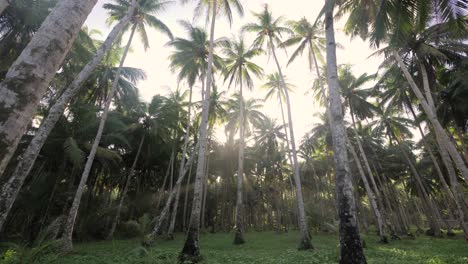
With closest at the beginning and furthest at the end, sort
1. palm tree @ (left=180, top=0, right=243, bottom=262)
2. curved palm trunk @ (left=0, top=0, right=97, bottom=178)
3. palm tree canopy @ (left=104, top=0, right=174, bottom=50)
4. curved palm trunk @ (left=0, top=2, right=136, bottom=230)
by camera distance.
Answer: curved palm trunk @ (left=0, top=0, right=97, bottom=178) → curved palm trunk @ (left=0, top=2, right=136, bottom=230) → palm tree @ (left=180, top=0, right=243, bottom=262) → palm tree canopy @ (left=104, top=0, right=174, bottom=50)

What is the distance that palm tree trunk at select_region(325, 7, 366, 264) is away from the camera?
5.84m

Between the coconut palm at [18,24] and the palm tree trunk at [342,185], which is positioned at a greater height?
the coconut palm at [18,24]

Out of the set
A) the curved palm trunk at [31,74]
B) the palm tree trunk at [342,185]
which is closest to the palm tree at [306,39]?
the palm tree trunk at [342,185]

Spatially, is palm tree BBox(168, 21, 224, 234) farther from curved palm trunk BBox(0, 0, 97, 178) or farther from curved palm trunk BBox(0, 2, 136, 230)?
curved palm trunk BBox(0, 0, 97, 178)

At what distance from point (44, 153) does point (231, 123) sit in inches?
700

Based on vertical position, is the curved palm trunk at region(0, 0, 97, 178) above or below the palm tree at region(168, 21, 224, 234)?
below

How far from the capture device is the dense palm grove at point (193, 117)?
20.8 ft

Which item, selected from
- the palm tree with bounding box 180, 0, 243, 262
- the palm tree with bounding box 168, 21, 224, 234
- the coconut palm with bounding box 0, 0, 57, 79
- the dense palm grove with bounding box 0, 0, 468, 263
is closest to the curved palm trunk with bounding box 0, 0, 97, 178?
the dense palm grove with bounding box 0, 0, 468, 263

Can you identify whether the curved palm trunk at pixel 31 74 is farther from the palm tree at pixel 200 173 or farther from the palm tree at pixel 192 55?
the palm tree at pixel 192 55

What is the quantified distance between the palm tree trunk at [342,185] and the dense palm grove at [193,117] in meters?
0.03

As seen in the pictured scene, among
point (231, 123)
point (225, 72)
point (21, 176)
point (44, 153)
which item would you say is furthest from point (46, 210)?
point (231, 123)

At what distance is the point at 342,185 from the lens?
6.59 metres

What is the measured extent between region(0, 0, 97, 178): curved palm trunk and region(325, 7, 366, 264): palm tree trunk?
271 inches

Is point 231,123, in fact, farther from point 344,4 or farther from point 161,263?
point 161,263
